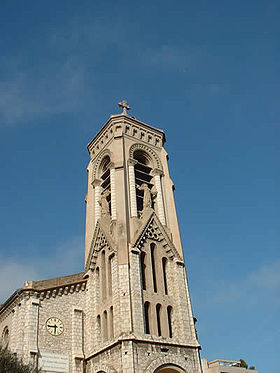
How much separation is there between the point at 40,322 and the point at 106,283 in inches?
186

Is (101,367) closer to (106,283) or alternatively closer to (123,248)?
(106,283)

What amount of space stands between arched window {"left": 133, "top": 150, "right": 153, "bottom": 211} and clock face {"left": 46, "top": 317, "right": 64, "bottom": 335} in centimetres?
987

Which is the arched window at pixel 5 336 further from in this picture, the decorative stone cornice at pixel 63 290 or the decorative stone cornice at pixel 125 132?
the decorative stone cornice at pixel 125 132

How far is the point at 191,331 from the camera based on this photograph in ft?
89.6

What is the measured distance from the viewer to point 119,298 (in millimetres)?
26281

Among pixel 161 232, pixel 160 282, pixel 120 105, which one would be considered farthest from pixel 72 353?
pixel 120 105

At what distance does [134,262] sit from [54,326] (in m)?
6.46

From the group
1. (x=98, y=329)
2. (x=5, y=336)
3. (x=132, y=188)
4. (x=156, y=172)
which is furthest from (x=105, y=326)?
(x=156, y=172)

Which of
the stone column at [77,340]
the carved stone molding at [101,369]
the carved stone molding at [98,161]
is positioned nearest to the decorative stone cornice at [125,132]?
the carved stone molding at [98,161]

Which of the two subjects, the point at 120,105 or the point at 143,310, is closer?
the point at 143,310

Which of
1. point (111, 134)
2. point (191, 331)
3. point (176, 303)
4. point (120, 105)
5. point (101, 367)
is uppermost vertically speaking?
point (120, 105)

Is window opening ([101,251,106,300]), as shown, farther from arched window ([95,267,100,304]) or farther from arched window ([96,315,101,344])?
arched window ([96,315,101,344])

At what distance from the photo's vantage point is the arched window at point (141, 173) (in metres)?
33.4

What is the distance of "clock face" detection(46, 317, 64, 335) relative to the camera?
90.8ft
